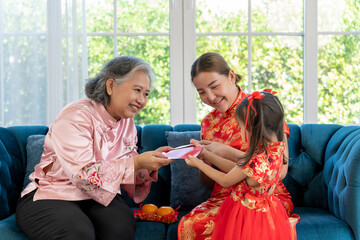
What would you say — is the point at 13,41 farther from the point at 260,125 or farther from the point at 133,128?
the point at 260,125

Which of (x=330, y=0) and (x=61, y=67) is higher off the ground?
(x=330, y=0)

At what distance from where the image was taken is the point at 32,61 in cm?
334

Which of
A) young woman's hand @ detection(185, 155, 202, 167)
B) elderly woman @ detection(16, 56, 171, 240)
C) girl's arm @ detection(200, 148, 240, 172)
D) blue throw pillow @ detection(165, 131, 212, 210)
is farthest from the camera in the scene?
blue throw pillow @ detection(165, 131, 212, 210)

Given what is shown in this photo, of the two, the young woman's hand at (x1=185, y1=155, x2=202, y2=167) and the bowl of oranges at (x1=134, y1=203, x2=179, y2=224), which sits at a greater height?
the young woman's hand at (x1=185, y1=155, x2=202, y2=167)

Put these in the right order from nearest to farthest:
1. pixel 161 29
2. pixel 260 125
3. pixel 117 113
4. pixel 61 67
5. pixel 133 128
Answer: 1. pixel 260 125
2. pixel 117 113
3. pixel 133 128
4. pixel 61 67
5. pixel 161 29

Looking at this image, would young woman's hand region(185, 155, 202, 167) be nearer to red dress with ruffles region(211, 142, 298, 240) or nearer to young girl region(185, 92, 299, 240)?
young girl region(185, 92, 299, 240)

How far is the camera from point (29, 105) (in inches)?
131

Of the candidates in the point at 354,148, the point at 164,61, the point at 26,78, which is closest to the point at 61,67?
the point at 26,78

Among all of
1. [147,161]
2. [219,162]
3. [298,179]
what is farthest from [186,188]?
A: [298,179]

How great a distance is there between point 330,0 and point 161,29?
54.5 inches

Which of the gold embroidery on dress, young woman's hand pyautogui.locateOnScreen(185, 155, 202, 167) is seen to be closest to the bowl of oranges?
the gold embroidery on dress

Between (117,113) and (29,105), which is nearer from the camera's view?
(117,113)

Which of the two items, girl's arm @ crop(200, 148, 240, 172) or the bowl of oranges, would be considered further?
the bowl of oranges

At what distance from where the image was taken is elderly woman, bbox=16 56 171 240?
2021 mm
